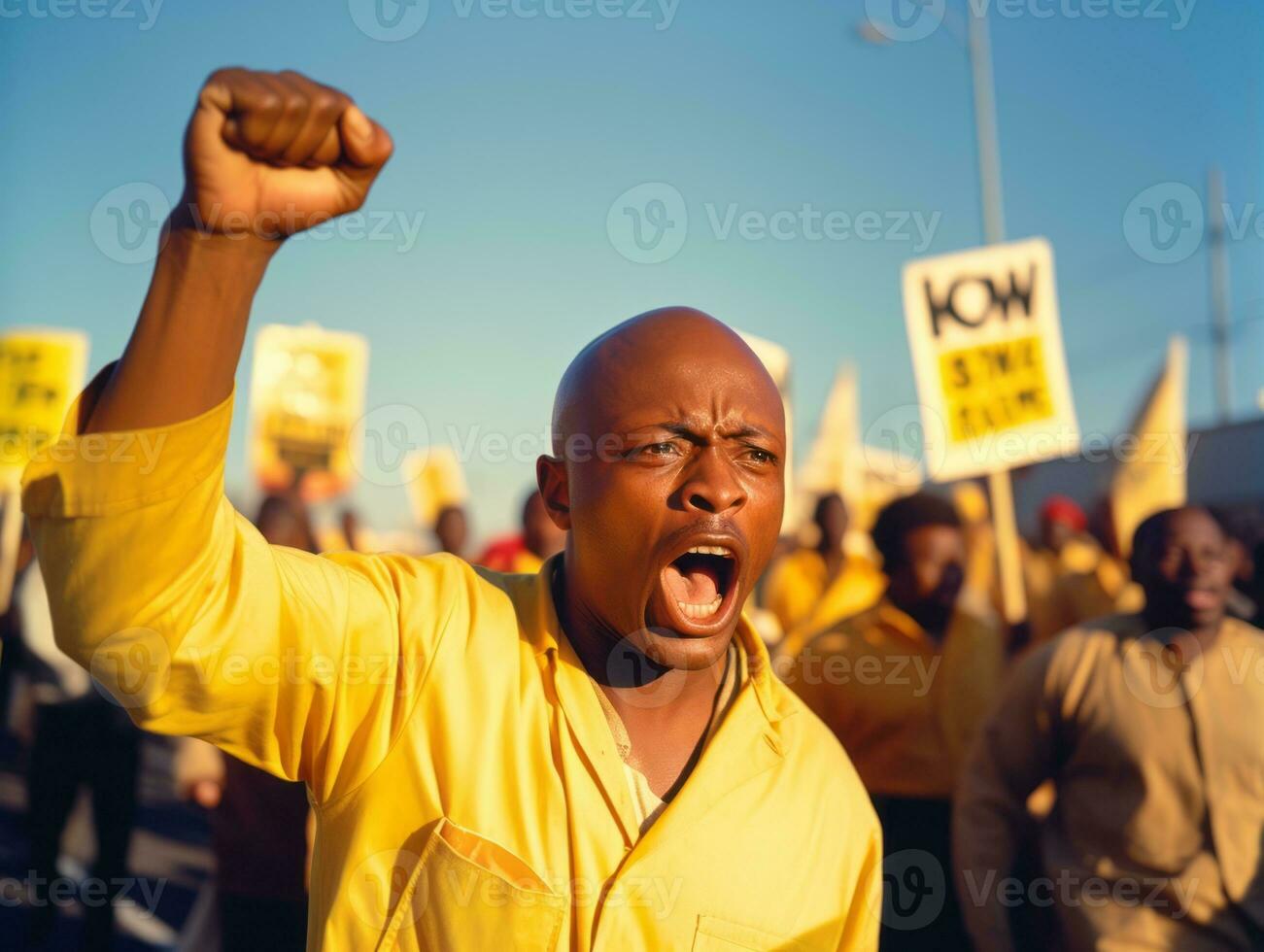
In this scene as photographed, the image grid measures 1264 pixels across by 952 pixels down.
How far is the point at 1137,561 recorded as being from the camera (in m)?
3.89

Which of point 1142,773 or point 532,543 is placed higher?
point 532,543

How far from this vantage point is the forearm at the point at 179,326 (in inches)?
52.2

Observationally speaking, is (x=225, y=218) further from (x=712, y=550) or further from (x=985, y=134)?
(x=985, y=134)

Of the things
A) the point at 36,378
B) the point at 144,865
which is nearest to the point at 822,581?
the point at 144,865

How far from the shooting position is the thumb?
1.33 meters

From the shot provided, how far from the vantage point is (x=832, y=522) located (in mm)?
7859

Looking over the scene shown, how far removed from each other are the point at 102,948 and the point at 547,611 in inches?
188

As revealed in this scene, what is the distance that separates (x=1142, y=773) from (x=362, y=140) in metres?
2.98

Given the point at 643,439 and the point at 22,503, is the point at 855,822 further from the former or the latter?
the point at 22,503

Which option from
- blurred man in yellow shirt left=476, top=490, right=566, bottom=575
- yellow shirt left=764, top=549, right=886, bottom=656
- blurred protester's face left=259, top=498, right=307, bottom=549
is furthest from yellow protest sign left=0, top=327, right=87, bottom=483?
yellow shirt left=764, top=549, right=886, bottom=656

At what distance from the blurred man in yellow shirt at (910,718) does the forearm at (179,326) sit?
3533 millimetres

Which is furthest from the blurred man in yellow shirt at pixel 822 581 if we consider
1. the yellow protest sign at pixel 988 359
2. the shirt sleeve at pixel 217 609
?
the shirt sleeve at pixel 217 609

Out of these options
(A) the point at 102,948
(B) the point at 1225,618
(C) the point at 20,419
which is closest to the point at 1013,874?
(B) the point at 1225,618

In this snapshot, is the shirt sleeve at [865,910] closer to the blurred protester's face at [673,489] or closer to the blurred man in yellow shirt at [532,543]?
the blurred protester's face at [673,489]
